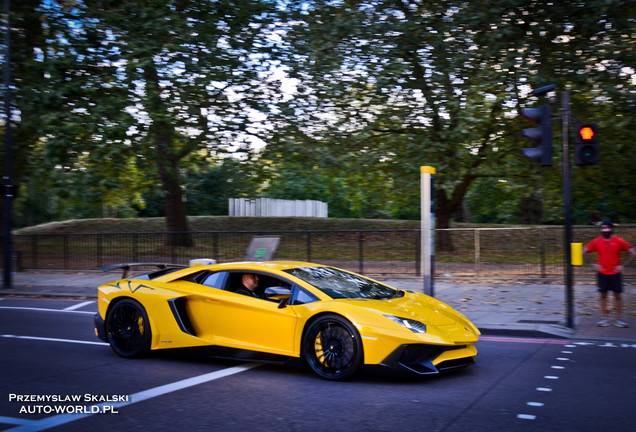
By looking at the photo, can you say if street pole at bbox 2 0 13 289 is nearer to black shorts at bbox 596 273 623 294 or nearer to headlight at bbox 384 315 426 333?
headlight at bbox 384 315 426 333

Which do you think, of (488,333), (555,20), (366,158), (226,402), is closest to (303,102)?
(366,158)

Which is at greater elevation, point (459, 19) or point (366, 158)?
point (459, 19)

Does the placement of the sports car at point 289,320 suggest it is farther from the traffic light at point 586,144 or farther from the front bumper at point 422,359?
the traffic light at point 586,144

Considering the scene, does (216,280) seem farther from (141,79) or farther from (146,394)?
(141,79)

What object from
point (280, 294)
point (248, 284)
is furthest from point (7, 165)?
point (280, 294)

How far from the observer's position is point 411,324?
253 inches

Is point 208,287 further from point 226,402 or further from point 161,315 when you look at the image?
point 226,402

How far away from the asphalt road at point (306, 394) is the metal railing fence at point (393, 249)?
813 centimetres

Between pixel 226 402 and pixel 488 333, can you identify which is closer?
pixel 226 402

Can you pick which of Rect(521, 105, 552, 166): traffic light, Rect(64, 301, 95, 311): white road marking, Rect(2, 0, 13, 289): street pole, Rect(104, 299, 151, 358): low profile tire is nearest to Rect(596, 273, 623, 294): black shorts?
Rect(521, 105, 552, 166): traffic light

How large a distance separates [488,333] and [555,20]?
11405mm

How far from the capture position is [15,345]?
29.8 feet

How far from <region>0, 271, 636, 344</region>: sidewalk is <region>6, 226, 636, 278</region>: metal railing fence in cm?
61

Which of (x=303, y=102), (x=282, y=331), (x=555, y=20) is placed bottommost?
(x=282, y=331)
